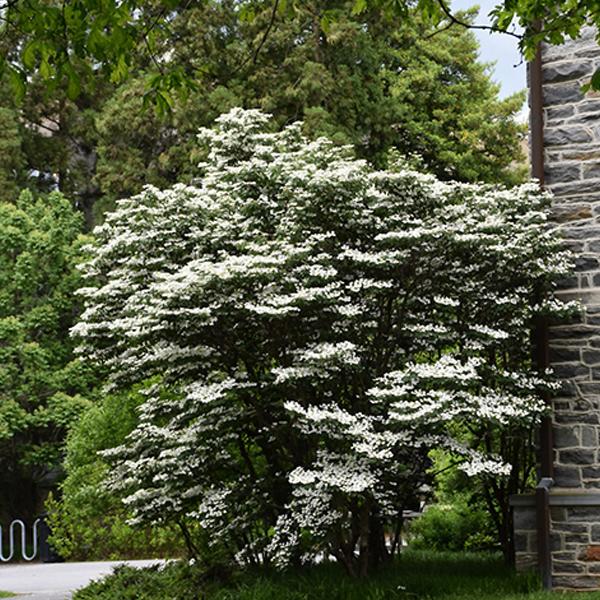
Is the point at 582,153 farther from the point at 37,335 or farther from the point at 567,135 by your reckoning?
the point at 37,335

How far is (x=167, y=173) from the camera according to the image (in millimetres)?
21953

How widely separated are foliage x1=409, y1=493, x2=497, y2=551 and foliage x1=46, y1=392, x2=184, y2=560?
14.3 ft

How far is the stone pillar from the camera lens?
28.5 ft

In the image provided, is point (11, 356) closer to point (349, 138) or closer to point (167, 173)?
point (167, 173)

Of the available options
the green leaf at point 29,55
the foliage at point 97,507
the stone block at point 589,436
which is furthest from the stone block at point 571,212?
the foliage at point 97,507

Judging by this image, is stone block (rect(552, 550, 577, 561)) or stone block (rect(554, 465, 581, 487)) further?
stone block (rect(554, 465, 581, 487))

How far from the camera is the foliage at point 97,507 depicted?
1466cm

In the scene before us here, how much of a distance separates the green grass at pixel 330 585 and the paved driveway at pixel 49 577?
1.67 m

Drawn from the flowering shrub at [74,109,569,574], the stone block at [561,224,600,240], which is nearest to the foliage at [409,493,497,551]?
the flowering shrub at [74,109,569,574]

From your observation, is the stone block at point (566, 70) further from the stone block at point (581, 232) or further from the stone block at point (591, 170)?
the stone block at point (581, 232)

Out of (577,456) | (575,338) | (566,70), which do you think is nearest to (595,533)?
(577,456)

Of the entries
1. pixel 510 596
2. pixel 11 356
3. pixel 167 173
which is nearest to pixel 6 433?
pixel 11 356

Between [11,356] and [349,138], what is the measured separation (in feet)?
27.9

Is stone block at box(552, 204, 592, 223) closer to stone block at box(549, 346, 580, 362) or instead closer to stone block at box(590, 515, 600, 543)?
stone block at box(549, 346, 580, 362)
